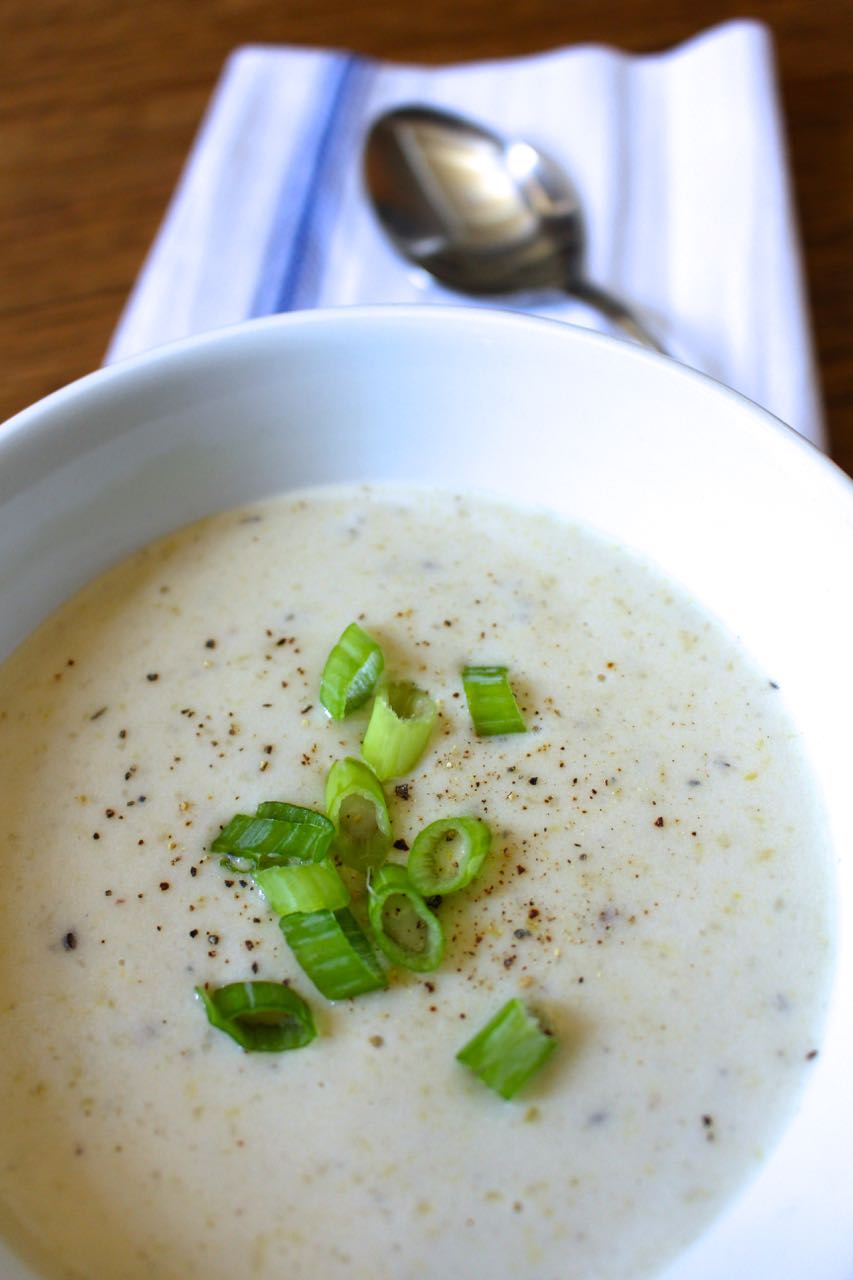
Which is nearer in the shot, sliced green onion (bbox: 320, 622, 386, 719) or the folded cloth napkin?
sliced green onion (bbox: 320, 622, 386, 719)

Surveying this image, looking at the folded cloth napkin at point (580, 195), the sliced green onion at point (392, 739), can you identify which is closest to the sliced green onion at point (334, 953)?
the sliced green onion at point (392, 739)

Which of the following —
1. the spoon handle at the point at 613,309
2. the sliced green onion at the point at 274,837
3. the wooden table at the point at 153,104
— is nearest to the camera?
the sliced green onion at the point at 274,837

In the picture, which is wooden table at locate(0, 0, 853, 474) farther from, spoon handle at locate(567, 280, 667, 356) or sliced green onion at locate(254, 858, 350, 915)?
sliced green onion at locate(254, 858, 350, 915)

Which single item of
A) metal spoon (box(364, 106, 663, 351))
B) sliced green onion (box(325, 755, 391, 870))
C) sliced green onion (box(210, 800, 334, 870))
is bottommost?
sliced green onion (box(210, 800, 334, 870))

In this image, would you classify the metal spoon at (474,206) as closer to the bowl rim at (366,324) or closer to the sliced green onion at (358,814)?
the bowl rim at (366,324)

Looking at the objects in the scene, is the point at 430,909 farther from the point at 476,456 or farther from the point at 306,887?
the point at 476,456

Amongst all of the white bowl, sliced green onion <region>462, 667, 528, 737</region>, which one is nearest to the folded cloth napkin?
the white bowl

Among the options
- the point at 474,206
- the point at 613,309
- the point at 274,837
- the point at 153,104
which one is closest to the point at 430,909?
the point at 274,837
